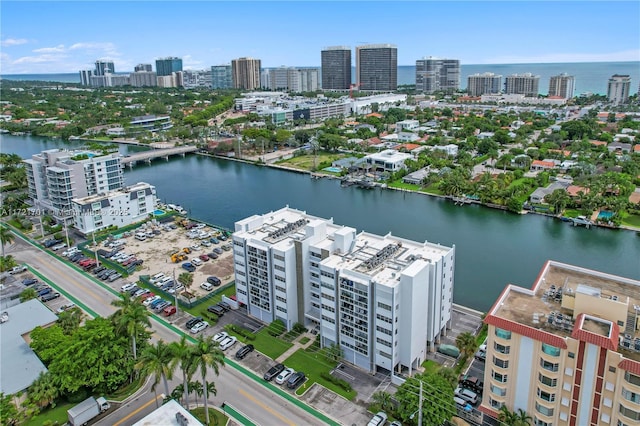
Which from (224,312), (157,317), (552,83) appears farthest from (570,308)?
(552,83)

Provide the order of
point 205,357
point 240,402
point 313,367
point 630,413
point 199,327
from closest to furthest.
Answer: point 630,413 < point 205,357 < point 240,402 < point 313,367 < point 199,327

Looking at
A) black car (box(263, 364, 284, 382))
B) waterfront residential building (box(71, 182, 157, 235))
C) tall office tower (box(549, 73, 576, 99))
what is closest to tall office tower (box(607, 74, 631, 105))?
tall office tower (box(549, 73, 576, 99))

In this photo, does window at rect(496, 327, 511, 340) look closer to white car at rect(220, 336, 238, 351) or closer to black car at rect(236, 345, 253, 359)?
black car at rect(236, 345, 253, 359)

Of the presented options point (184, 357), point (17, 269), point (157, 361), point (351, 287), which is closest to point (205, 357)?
point (184, 357)

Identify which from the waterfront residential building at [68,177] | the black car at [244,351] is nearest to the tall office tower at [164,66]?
the waterfront residential building at [68,177]

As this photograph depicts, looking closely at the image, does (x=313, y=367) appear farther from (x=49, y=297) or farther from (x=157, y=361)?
(x=49, y=297)

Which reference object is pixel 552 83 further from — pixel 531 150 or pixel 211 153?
pixel 211 153
